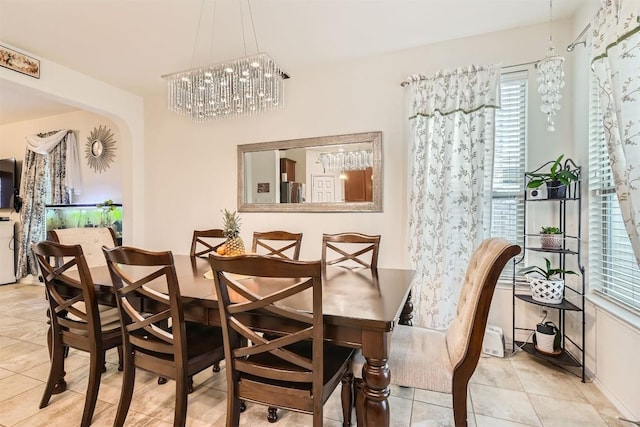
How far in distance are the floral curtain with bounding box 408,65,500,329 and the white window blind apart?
2.16ft

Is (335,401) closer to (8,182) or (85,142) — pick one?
(85,142)

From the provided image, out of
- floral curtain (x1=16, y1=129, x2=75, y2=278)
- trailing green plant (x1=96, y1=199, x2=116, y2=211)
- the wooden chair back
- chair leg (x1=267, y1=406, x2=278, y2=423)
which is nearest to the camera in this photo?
the wooden chair back

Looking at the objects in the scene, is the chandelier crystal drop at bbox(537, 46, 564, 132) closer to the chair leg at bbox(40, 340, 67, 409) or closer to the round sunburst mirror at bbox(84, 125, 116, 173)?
the chair leg at bbox(40, 340, 67, 409)

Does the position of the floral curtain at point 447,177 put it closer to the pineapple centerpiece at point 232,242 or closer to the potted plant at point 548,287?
the potted plant at point 548,287

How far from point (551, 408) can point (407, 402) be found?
2.77 ft

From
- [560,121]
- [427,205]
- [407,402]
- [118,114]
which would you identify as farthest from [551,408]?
[118,114]

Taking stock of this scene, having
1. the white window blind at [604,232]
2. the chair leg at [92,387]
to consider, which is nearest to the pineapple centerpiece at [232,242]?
the chair leg at [92,387]

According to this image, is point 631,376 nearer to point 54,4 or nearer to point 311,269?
point 311,269

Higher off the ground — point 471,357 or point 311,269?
point 311,269

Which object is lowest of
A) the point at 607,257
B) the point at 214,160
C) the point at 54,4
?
the point at 607,257

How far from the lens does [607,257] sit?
2.19 meters

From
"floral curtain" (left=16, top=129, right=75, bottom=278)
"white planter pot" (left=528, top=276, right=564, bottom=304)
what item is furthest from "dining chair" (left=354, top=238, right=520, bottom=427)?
"floral curtain" (left=16, top=129, right=75, bottom=278)

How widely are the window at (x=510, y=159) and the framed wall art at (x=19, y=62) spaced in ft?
14.3

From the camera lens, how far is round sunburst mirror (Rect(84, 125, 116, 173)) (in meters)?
4.82
